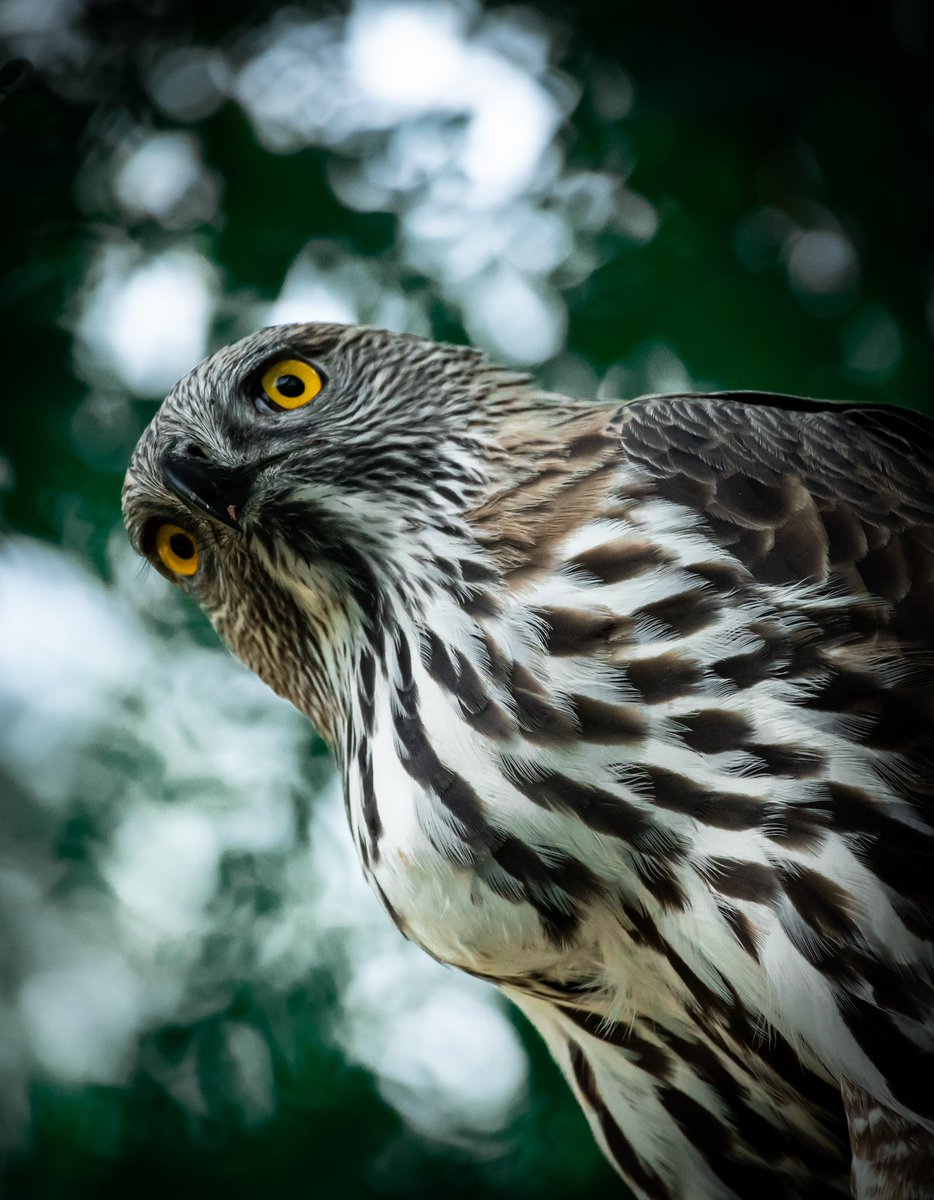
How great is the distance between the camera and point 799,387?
11.4 feet

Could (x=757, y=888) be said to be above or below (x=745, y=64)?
below

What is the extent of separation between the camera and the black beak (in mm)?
2490

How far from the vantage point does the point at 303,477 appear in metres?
2.51

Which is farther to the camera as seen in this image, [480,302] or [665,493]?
[480,302]

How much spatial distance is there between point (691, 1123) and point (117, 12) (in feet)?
13.4

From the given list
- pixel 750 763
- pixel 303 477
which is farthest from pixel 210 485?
pixel 750 763

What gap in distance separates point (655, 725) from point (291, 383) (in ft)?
4.60

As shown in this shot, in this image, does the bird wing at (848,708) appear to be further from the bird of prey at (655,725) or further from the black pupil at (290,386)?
the black pupil at (290,386)

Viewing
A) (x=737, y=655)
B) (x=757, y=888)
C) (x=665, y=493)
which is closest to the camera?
(x=757, y=888)

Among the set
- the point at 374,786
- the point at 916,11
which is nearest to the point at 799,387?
the point at 916,11

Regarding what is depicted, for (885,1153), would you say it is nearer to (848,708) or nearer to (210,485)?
(848,708)

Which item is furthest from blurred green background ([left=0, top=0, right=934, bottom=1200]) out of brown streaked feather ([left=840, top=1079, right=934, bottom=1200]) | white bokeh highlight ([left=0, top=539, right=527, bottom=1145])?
brown streaked feather ([left=840, top=1079, right=934, bottom=1200])

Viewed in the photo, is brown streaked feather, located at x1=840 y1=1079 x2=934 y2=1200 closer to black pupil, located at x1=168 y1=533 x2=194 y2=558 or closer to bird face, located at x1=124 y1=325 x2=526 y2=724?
bird face, located at x1=124 y1=325 x2=526 y2=724

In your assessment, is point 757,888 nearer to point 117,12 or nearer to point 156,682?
point 156,682
